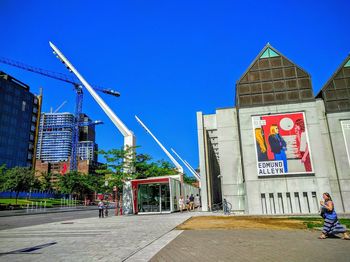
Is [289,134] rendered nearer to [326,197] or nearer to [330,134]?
[330,134]

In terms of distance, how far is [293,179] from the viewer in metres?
25.3

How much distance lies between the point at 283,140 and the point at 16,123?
97282 mm

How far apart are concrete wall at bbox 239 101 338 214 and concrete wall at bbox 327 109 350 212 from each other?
1.60 ft

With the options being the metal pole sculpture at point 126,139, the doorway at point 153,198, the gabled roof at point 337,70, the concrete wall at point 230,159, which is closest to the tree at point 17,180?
the metal pole sculpture at point 126,139

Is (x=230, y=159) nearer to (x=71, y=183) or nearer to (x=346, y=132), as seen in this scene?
(x=346, y=132)

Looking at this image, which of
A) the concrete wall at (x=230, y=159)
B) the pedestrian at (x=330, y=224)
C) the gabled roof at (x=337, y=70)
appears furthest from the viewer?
the concrete wall at (x=230, y=159)

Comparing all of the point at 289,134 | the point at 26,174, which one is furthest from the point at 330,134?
the point at 26,174

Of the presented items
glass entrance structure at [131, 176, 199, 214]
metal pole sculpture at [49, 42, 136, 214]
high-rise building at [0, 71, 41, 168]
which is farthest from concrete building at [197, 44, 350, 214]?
high-rise building at [0, 71, 41, 168]

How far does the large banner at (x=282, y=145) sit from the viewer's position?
25500 millimetres

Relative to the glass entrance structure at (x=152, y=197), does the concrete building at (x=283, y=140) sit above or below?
above

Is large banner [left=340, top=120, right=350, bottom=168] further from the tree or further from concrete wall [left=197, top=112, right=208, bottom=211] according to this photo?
the tree

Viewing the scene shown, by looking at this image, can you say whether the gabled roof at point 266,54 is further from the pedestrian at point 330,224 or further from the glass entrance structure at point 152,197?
the pedestrian at point 330,224

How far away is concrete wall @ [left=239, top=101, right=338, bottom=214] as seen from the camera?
24.9 metres

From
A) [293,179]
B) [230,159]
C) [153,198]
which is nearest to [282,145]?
[293,179]
